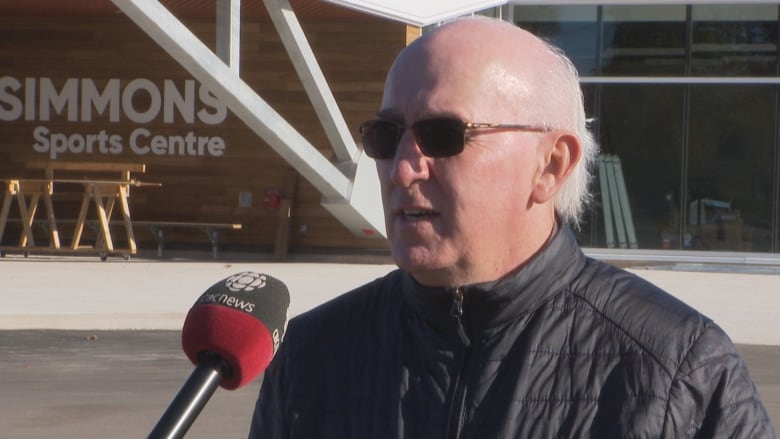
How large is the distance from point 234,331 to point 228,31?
47.3ft

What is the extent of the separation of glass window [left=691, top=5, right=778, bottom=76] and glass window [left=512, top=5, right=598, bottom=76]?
160cm

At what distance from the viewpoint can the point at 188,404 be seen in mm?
2092

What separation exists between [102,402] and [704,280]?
11499 mm

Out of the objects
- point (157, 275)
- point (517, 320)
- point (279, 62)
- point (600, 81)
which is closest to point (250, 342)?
point (517, 320)

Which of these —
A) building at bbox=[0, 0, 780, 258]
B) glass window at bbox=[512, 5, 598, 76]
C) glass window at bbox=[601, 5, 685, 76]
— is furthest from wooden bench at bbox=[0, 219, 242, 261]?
glass window at bbox=[601, 5, 685, 76]

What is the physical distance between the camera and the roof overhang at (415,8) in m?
17.8

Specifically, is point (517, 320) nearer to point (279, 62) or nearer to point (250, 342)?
point (250, 342)

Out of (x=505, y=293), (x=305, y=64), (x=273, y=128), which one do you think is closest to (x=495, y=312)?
(x=505, y=293)

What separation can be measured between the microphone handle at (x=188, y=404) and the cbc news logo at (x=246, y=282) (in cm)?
25

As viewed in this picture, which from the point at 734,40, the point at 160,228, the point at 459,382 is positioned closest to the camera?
the point at 459,382

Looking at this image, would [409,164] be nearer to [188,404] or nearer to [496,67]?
[496,67]

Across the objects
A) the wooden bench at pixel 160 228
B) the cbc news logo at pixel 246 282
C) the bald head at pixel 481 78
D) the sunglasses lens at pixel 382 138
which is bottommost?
the wooden bench at pixel 160 228

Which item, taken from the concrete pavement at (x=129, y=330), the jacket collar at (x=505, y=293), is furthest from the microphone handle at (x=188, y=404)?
the concrete pavement at (x=129, y=330)

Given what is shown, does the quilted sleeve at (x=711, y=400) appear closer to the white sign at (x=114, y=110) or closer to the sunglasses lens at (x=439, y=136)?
the sunglasses lens at (x=439, y=136)
